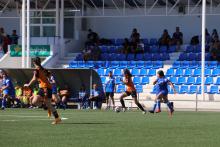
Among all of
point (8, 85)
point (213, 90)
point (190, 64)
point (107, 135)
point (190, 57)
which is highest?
point (190, 57)

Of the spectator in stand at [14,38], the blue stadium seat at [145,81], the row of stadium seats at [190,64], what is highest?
the spectator in stand at [14,38]

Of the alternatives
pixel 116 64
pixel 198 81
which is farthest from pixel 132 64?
pixel 198 81

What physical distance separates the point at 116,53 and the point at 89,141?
34.5 meters

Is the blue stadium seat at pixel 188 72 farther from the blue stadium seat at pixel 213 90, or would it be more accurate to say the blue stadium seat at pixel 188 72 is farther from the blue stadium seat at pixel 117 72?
the blue stadium seat at pixel 117 72

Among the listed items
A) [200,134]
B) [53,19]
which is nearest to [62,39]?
[53,19]

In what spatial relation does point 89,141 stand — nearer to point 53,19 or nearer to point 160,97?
point 160,97

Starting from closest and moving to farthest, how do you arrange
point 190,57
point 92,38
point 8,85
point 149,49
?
point 8,85
point 190,57
point 149,49
point 92,38

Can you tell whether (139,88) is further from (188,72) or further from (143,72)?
(188,72)

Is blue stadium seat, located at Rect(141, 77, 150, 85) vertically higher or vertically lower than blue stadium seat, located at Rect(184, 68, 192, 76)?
lower

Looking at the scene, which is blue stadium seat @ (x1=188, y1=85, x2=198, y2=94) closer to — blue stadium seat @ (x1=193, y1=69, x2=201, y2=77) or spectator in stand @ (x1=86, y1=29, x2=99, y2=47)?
blue stadium seat @ (x1=193, y1=69, x2=201, y2=77)

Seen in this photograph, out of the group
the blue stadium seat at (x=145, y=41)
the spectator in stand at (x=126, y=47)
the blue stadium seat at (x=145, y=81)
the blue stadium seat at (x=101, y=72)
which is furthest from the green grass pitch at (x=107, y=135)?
the blue stadium seat at (x=145, y=41)

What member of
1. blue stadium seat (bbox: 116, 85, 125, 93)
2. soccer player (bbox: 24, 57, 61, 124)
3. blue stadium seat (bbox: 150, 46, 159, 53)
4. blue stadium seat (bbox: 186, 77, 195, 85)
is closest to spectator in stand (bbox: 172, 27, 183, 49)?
blue stadium seat (bbox: 150, 46, 159, 53)

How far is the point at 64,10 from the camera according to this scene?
2032 inches

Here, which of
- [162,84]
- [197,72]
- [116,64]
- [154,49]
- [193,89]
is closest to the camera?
[162,84]
